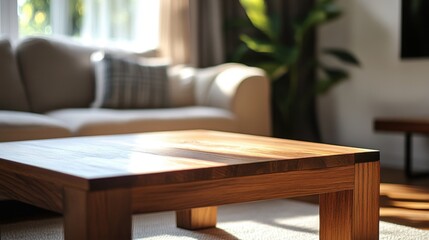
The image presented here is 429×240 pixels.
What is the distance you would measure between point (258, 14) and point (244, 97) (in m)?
1.00

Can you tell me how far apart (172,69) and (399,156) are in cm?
162

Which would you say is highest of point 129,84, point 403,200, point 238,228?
point 129,84

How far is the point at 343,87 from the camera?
17.1 feet

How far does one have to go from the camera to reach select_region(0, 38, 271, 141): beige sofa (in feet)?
11.6

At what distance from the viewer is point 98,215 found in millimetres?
1584

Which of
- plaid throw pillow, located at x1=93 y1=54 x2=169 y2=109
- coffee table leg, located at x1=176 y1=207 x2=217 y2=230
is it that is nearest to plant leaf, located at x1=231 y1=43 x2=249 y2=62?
plaid throw pillow, located at x1=93 y1=54 x2=169 y2=109

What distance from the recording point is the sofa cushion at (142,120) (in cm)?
336

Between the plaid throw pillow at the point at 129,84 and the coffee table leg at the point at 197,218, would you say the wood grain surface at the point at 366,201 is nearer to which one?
the coffee table leg at the point at 197,218

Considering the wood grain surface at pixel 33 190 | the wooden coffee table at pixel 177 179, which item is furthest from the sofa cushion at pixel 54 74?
the wood grain surface at pixel 33 190

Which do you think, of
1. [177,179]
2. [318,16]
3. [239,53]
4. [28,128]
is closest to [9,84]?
[28,128]

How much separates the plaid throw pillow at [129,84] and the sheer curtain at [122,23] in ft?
1.78

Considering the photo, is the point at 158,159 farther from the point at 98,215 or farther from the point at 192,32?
the point at 192,32

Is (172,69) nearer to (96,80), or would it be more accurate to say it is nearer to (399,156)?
(96,80)

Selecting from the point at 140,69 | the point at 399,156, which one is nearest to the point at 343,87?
the point at 399,156
